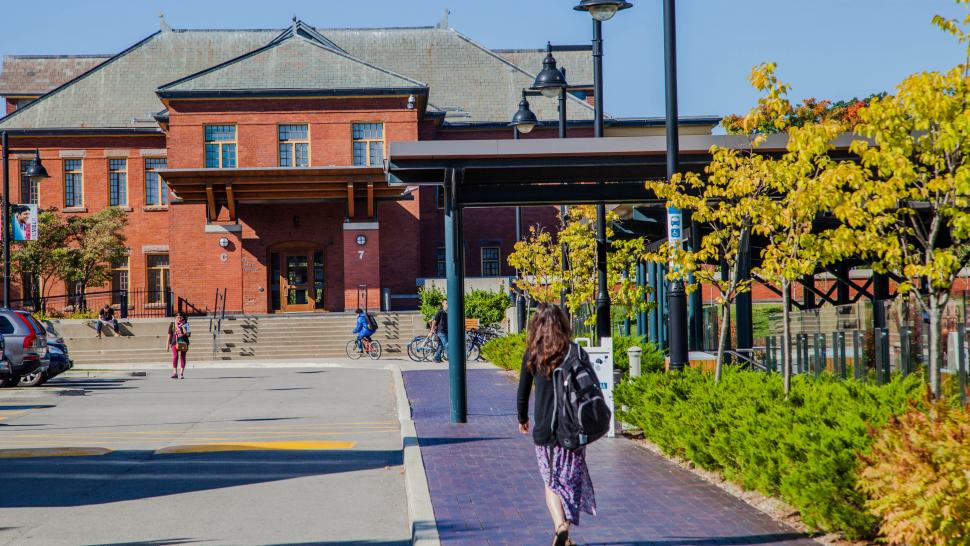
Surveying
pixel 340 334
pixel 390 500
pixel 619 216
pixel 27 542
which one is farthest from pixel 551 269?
pixel 27 542

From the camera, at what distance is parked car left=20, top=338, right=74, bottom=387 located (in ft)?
86.6

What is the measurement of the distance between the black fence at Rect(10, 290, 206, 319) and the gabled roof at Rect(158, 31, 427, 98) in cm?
810

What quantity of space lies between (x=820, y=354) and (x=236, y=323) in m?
29.1

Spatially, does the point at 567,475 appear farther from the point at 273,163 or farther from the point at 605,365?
the point at 273,163

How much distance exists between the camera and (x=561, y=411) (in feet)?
25.0

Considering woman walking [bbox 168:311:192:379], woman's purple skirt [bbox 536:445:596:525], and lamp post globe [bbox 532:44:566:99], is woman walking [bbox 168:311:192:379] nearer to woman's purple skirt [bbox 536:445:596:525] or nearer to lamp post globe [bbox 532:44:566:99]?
lamp post globe [bbox 532:44:566:99]

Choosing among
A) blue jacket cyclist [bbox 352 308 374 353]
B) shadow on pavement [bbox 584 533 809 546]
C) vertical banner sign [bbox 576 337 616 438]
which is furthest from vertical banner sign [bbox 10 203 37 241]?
shadow on pavement [bbox 584 533 809 546]

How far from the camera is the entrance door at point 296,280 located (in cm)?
4712

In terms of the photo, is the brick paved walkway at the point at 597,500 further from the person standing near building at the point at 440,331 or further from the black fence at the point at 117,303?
the black fence at the point at 117,303

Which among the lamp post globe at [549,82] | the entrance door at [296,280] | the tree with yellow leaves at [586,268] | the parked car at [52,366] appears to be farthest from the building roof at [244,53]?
the lamp post globe at [549,82]

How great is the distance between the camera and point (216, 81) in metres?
46.0

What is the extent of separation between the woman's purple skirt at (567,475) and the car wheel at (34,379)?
21.3 meters

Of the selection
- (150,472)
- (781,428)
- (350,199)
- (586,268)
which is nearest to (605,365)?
(150,472)

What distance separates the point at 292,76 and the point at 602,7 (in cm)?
3133
